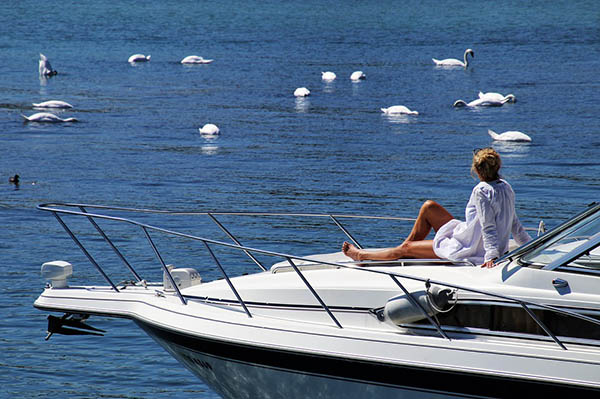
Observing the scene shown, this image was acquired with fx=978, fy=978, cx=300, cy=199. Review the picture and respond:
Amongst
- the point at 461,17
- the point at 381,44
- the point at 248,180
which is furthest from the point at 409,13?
the point at 248,180

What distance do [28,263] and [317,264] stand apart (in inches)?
Result: 271

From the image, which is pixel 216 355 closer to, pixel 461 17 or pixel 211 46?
pixel 211 46

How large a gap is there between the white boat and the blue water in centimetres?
252

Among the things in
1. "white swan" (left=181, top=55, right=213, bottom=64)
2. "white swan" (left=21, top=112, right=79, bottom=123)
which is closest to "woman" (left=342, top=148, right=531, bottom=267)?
"white swan" (left=21, top=112, right=79, bottom=123)

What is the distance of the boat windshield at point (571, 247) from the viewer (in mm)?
5891

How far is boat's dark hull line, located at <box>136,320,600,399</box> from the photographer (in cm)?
556

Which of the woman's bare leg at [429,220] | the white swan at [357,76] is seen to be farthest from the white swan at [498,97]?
the woman's bare leg at [429,220]

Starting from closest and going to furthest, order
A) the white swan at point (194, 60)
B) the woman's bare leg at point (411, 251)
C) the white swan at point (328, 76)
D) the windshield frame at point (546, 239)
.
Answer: the windshield frame at point (546, 239), the woman's bare leg at point (411, 251), the white swan at point (328, 76), the white swan at point (194, 60)

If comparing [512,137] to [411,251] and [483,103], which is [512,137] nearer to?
[483,103]

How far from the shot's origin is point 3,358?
9.81 meters

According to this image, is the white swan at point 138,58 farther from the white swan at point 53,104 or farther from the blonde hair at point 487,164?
the blonde hair at point 487,164

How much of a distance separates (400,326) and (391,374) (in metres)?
0.37

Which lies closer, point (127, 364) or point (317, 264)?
point (317, 264)

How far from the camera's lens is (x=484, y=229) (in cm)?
656
